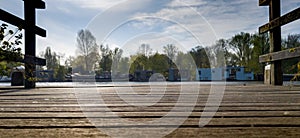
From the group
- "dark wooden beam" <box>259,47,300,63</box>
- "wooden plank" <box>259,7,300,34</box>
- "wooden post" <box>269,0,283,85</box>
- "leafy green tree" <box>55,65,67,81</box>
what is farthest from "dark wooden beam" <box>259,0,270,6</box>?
"leafy green tree" <box>55,65,67,81</box>

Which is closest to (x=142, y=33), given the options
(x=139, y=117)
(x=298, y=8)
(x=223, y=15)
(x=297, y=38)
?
(x=139, y=117)

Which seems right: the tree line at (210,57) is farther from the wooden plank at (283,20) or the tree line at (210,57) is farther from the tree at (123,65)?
the wooden plank at (283,20)

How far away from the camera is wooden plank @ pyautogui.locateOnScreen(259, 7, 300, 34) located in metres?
4.75

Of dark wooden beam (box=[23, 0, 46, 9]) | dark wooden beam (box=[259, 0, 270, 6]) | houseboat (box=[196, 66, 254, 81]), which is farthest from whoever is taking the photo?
houseboat (box=[196, 66, 254, 81])

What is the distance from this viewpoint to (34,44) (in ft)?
20.7

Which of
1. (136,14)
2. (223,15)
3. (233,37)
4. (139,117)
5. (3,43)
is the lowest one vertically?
(139,117)

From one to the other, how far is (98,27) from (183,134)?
2192mm

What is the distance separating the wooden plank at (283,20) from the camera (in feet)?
15.6

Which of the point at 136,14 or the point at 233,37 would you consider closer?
the point at 136,14

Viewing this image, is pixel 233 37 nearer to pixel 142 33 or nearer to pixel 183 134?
pixel 142 33

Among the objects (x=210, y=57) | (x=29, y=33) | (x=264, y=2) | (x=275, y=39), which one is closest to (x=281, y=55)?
(x=275, y=39)

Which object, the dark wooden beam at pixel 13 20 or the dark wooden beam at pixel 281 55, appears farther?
the dark wooden beam at pixel 281 55

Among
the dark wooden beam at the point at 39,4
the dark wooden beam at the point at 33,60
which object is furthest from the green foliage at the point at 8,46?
the dark wooden beam at the point at 39,4

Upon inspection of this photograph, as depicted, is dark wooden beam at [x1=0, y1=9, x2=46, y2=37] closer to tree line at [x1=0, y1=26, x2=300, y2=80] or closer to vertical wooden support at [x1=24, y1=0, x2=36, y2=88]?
vertical wooden support at [x1=24, y1=0, x2=36, y2=88]
